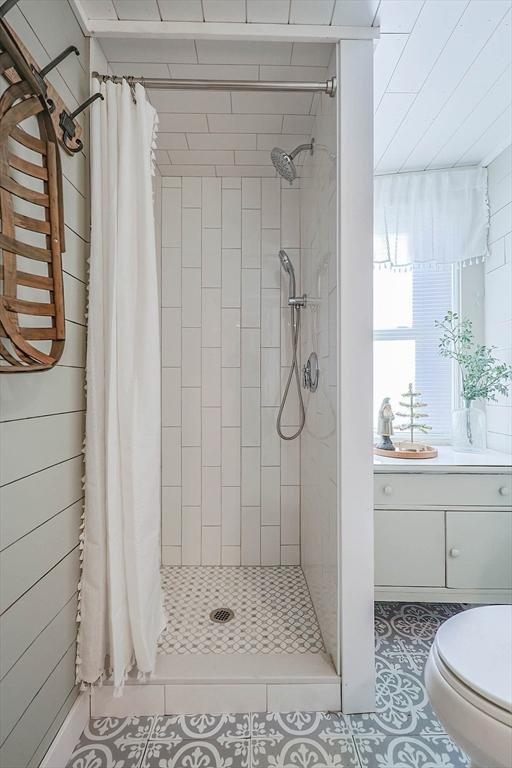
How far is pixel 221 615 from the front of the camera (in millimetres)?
1755

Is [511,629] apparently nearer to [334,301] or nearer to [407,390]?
[334,301]

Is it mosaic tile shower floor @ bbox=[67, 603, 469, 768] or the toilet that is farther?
mosaic tile shower floor @ bbox=[67, 603, 469, 768]

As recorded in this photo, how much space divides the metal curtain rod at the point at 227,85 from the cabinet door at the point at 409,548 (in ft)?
5.58

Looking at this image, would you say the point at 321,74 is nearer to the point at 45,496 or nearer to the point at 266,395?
the point at 266,395

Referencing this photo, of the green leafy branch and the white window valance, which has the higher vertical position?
the white window valance

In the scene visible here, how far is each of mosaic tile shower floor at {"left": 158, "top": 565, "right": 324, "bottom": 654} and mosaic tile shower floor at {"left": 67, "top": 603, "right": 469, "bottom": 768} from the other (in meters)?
0.21

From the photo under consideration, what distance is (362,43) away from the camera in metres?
1.38

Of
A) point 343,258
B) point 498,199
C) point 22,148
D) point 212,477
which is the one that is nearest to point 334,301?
point 343,258

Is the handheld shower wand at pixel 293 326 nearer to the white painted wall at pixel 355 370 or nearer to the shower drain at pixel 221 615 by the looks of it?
the white painted wall at pixel 355 370

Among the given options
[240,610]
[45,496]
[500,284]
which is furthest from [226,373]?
[500,284]

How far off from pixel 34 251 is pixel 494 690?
137 cm

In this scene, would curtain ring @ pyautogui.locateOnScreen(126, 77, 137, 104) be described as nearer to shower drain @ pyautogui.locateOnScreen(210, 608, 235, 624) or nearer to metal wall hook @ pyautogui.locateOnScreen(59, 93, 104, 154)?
metal wall hook @ pyautogui.locateOnScreen(59, 93, 104, 154)

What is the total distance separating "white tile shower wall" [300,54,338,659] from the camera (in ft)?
4.78

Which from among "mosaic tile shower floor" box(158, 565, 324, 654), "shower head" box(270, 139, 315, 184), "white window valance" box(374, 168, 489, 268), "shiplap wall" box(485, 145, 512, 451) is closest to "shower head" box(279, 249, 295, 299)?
"shower head" box(270, 139, 315, 184)
